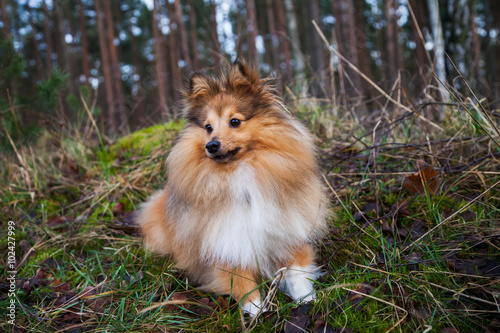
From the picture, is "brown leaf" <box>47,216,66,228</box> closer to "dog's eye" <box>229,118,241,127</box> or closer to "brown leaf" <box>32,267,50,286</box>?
"brown leaf" <box>32,267,50,286</box>

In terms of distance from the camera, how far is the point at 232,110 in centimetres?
289

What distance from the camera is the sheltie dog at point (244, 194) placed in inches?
103

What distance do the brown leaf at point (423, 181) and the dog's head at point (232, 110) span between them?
57.4 inches

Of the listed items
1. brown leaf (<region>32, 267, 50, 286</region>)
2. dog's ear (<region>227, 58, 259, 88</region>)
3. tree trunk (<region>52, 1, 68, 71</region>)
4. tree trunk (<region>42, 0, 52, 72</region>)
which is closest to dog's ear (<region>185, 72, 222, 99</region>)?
dog's ear (<region>227, 58, 259, 88</region>)

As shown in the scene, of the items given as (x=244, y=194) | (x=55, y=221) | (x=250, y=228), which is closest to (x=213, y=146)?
(x=244, y=194)

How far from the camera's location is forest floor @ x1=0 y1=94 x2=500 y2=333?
7.29ft

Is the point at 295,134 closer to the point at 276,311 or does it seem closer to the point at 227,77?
the point at 227,77

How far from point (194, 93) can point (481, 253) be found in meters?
2.67

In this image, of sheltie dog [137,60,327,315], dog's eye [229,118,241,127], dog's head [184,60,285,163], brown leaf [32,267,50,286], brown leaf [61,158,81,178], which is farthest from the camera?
brown leaf [61,158,81,178]

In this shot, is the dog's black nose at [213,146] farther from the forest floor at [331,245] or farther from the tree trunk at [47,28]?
the tree trunk at [47,28]

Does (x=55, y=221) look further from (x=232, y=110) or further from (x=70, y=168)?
(x=232, y=110)

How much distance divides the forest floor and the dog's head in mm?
869

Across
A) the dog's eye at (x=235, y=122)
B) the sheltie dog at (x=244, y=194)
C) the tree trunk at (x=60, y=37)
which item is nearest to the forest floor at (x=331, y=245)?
the sheltie dog at (x=244, y=194)

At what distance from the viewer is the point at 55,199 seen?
4.55 metres
